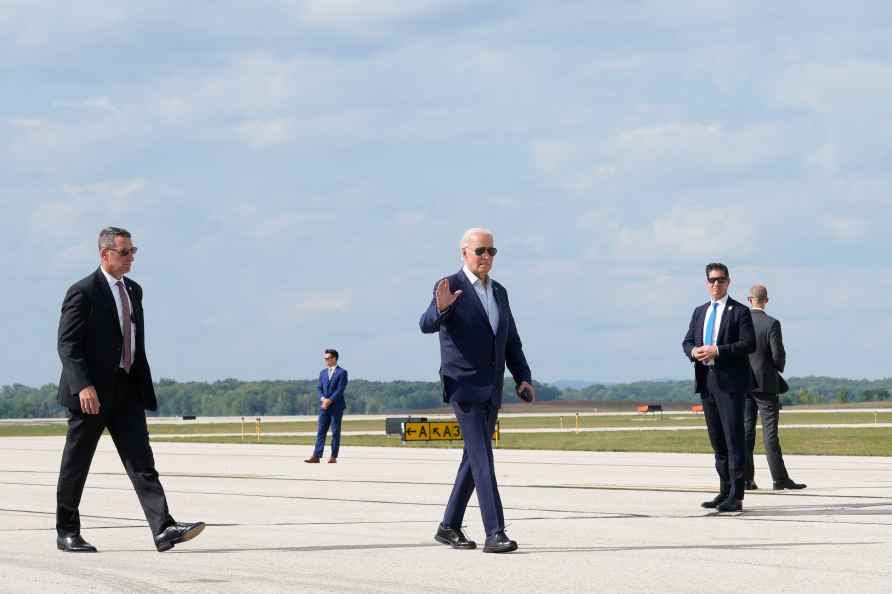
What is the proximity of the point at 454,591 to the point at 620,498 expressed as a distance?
754 centimetres

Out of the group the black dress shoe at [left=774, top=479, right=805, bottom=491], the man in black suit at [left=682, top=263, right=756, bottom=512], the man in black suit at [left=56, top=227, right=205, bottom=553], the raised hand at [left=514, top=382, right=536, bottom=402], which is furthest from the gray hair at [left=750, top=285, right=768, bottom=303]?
the man in black suit at [left=56, top=227, right=205, bottom=553]

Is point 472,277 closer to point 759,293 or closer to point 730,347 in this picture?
point 730,347

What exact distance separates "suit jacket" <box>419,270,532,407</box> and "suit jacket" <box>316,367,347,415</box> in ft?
52.6

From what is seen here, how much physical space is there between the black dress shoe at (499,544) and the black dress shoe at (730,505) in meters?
3.98

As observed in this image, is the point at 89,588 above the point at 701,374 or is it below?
below

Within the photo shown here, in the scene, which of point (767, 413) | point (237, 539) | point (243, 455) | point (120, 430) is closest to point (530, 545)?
point (237, 539)

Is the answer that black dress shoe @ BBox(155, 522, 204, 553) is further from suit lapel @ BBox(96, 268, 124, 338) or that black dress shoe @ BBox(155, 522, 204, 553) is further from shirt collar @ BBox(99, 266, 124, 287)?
shirt collar @ BBox(99, 266, 124, 287)

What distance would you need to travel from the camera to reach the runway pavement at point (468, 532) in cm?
870

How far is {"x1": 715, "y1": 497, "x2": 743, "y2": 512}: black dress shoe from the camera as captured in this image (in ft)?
44.8

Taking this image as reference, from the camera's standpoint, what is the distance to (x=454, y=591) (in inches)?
325

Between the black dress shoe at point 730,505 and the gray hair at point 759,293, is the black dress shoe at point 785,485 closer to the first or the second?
the gray hair at point 759,293

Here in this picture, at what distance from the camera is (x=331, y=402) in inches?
1043

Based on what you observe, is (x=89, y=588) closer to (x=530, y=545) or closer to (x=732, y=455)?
(x=530, y=545)

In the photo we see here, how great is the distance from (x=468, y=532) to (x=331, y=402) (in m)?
14.8
